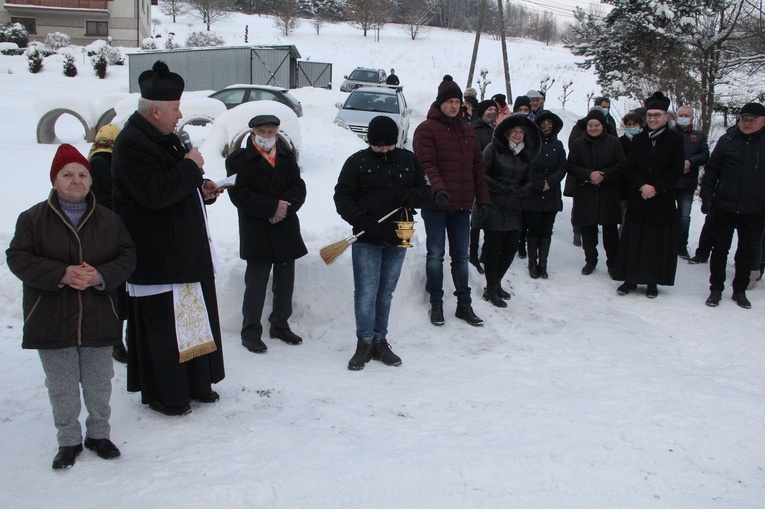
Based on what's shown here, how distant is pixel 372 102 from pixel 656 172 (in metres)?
9.88

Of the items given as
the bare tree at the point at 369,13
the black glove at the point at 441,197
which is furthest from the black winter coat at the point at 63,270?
the bare tree at the point at 369,13

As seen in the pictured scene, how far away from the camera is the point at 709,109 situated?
13867 mm

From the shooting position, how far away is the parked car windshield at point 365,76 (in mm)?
28241

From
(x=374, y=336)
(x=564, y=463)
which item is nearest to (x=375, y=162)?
(x=374, y=336)

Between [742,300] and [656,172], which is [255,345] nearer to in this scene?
[656,172]

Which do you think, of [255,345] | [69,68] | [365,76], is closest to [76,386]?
[255,345]

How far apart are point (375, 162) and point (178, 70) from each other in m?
22.4

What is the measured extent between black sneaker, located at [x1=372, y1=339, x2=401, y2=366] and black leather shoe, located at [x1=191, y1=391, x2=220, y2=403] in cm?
136

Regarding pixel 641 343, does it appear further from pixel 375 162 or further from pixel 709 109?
pixel 709 109

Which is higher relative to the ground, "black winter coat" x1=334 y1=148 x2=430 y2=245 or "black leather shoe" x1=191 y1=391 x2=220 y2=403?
"black winter coat" x1=334 y1=148 x2=430 y2=245

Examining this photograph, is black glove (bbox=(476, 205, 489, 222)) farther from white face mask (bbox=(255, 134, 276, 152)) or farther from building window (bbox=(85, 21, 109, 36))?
building window (bbox=(85, 21, 109, 36))

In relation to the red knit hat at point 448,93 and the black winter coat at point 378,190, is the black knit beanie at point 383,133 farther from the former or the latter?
the red knit hat at point 448,93

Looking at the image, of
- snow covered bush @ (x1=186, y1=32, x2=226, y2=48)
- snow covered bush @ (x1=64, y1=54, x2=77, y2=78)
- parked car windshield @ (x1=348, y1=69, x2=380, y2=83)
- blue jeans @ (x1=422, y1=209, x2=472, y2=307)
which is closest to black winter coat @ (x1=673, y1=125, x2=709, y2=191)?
blue jeans @ (x1=422, y1=209, x2=472, y2=307)

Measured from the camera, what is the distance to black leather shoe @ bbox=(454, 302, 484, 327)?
232 inches
